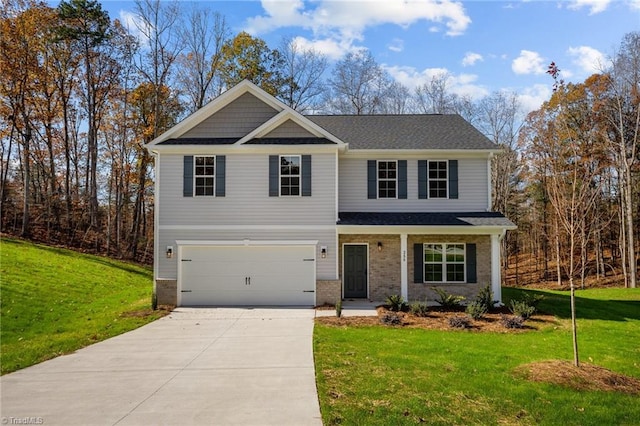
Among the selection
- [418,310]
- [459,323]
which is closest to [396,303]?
[418,310]

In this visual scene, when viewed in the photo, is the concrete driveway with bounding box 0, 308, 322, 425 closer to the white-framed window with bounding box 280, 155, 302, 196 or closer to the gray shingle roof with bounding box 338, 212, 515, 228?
the gray shingle roof with bounding box 338, 212, 515, 228

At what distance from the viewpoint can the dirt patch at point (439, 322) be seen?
11.3 metres

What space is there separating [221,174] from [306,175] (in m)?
2.93

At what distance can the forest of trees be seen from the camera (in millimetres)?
24781

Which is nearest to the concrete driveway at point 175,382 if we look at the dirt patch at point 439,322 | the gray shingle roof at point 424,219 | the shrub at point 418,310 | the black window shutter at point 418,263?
the dirt patch at point 439,322

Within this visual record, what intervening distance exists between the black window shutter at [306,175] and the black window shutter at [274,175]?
87cm

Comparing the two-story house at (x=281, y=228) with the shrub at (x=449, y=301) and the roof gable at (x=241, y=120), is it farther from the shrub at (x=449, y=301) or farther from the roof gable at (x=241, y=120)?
the shrub at (x=449, y=301)

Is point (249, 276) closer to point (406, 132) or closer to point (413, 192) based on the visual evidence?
point (413, 192)

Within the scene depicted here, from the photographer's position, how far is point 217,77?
98.5 feet

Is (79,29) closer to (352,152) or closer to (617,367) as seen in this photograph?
(352,152)

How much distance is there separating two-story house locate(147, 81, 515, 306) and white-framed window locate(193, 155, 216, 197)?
37 millimetres

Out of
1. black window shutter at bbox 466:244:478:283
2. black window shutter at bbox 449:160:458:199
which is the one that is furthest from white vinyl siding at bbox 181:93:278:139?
black window shutter at bbox 466:244:478:283

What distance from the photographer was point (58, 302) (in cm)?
1388

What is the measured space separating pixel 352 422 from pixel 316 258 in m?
9.59
